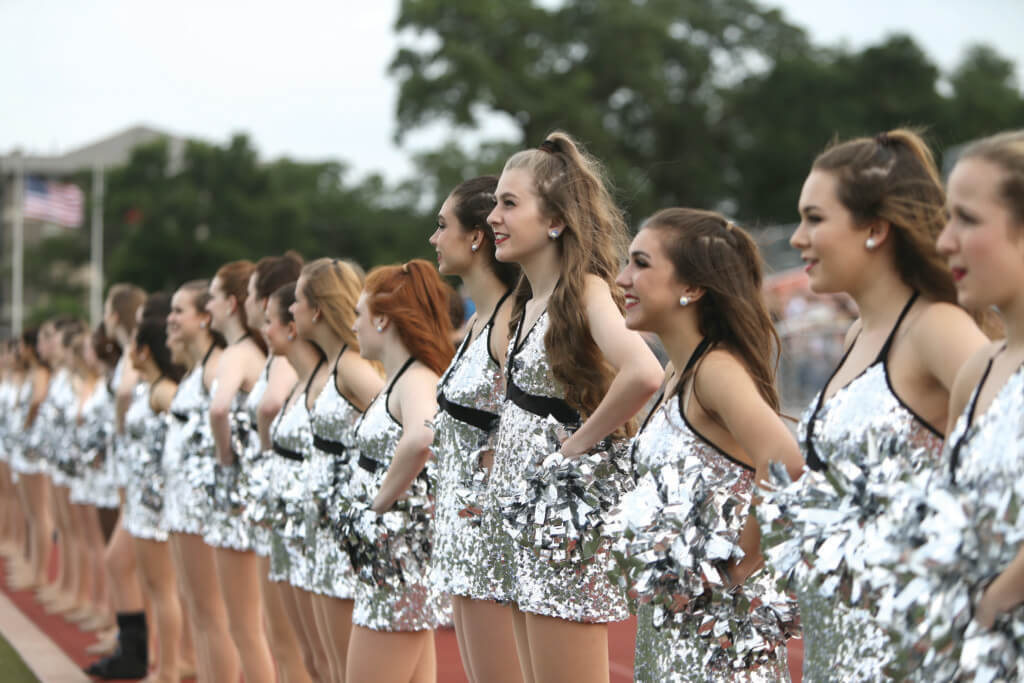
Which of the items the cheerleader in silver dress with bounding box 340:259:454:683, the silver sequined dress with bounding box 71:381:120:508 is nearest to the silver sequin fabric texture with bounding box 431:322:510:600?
the cheerleader in silver dress with bounding box 340:259:454:683

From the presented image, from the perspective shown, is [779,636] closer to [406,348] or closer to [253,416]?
[406,348]

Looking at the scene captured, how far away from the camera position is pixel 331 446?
514 centimetres

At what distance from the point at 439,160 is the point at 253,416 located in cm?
4094

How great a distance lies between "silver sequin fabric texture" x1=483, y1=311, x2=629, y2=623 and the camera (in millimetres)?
3684

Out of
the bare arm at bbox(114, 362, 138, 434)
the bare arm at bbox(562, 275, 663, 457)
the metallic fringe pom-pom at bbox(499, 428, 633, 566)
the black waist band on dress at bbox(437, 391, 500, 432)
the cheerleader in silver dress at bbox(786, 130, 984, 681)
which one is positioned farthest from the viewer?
the bare arm at bbox(114, 362, 138, 434)

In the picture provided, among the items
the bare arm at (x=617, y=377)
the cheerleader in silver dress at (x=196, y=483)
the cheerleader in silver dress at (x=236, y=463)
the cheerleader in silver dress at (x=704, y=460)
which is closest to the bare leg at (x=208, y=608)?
the cheerleader in silver dress at (x=196, y=483)

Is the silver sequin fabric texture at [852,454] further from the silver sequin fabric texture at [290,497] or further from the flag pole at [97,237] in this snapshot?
the flag pole at [97,237]

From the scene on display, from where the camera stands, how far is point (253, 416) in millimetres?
6305

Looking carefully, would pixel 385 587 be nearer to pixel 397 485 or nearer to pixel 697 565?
pixel 397 485

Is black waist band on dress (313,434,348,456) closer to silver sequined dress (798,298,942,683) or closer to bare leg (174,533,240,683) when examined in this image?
bare leg (174,533,240,683)

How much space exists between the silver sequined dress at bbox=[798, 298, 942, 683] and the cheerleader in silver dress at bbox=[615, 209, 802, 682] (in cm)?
19

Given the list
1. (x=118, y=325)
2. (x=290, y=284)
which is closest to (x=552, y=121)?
(x=118, y=325)

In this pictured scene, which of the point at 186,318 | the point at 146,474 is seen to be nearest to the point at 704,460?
the point at 186,318

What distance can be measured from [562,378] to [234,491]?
287cm
